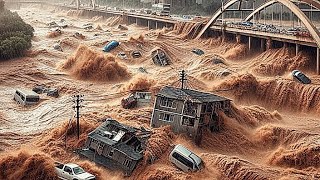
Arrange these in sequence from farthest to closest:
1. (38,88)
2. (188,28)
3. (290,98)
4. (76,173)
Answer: (188,28)
(38,88)
(290,98)
(76,173)

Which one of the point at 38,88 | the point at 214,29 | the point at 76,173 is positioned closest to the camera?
the point at 76,173

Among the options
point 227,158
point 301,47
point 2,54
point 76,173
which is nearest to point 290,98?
point 301,47

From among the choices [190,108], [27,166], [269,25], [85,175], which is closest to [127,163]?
[85,175]

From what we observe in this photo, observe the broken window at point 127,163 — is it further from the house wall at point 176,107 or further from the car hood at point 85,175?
the house wall at point 176,107

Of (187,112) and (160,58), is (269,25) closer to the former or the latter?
(160,58)

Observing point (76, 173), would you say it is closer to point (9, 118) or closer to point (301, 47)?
point (9, 118)

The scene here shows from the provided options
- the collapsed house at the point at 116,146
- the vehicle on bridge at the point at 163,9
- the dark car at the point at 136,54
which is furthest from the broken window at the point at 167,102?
A: the vehicle on bridge at the point at 163,9

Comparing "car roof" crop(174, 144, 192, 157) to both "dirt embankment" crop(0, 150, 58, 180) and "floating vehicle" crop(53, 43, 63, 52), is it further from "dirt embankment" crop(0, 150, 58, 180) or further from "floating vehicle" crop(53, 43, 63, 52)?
"floating vehicle" crop(53, 43, 63, 52)
